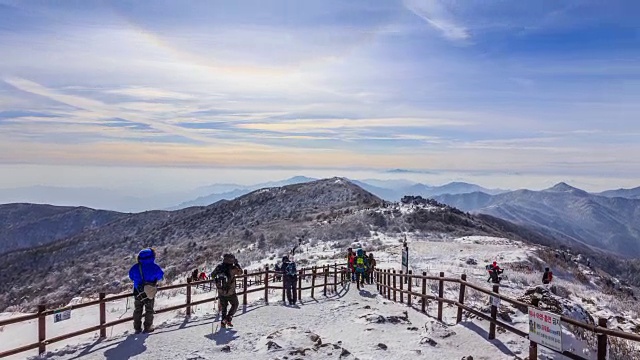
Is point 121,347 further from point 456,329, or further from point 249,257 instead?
point 249,257

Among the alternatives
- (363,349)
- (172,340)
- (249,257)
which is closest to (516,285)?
(363,349)

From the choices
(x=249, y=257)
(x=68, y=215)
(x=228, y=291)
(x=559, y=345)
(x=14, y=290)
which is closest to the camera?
(x=559, y=345)

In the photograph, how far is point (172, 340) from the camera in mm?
11422

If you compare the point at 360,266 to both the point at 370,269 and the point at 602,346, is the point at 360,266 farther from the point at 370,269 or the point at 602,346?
the point at 602,346

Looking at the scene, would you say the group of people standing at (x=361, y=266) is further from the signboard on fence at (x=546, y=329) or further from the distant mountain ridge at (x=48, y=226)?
the distant mountain ridge at (x=48, y=226)

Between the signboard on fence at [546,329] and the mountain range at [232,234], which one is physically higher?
the signboard on fence at [546,329]

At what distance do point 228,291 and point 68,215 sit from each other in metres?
207

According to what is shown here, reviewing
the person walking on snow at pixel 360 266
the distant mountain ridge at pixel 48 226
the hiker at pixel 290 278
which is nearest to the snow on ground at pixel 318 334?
the hiker at pixel 290 278

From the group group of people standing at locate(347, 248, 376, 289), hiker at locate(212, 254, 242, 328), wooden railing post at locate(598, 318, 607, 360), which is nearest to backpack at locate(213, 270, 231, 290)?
hiker at locate(212, 254, 242, 328)

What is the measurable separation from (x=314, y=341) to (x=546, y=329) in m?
5.01

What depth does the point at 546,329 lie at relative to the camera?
27.9 ft

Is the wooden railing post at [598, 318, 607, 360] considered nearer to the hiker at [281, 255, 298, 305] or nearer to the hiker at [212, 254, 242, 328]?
the hiker at [212, 254, 242, 328]

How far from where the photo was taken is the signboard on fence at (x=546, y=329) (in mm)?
8266

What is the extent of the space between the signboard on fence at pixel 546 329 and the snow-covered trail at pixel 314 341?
155cm
